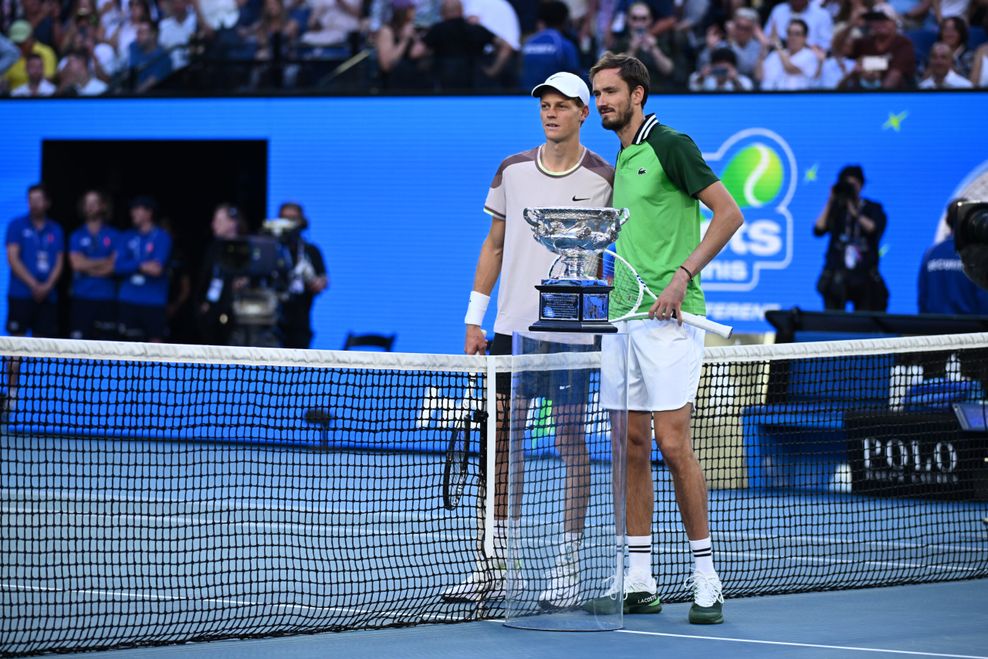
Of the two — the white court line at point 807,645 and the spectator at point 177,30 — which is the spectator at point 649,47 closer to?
the spectator at point 177,30

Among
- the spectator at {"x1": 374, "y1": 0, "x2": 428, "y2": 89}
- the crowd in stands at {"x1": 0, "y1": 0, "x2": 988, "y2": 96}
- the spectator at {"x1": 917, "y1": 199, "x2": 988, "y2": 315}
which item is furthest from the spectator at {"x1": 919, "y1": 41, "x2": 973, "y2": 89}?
the spectator at {"x1": 374, "y1": 0, "x2": 428, "y2": 89}

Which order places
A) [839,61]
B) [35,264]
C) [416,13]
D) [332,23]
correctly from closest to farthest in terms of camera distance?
1. [839,61]
2. [416,13]
3. [35,264]
4. [332,23]

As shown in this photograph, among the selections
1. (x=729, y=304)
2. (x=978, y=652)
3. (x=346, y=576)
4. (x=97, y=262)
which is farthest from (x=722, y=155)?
(x=978, y=652)

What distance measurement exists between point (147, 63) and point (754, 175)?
6.28 m

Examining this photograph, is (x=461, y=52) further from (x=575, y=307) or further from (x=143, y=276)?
(x=575, y=307)

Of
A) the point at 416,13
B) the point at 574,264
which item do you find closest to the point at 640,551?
the point at 574,264

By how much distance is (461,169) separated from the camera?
46.0ft

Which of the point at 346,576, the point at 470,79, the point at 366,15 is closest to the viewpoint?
the point at 346,576

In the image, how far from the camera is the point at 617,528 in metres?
5.38

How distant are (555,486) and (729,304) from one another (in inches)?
304

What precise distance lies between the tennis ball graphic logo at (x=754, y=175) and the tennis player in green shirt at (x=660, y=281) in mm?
7544

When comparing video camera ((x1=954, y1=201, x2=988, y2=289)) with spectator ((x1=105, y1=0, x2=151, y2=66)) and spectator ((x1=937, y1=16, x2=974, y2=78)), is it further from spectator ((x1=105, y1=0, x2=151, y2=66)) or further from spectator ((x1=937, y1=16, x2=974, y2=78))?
spectator ((x1=105, y1=0, x2=151, y2=66))

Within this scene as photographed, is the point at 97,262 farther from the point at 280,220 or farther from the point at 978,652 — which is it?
the point at 978,652

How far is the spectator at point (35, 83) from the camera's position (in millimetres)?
15289
